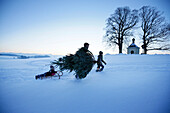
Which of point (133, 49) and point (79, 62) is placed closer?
point (79, 62)

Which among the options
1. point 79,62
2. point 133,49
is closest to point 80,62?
point 79,62

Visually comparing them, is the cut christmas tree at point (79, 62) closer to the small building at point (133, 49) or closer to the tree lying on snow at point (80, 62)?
the tree lying on snow at point (80, 62)

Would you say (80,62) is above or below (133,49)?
below

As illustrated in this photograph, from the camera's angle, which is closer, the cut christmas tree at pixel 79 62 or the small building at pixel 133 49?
the cut christmas tree at pixel 79 62

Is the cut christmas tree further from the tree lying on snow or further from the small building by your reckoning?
the small building

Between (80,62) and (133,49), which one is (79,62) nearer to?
(80,62)

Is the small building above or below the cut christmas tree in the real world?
above

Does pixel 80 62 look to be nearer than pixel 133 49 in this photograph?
Yes

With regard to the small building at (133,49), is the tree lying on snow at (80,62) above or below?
below

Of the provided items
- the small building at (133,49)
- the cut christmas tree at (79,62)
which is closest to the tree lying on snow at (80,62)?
the cut christmas tree at (79,62)

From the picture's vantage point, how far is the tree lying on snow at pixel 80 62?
3.61 metres

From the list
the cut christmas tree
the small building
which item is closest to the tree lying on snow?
the cut christmas tree

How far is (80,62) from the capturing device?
359 cm

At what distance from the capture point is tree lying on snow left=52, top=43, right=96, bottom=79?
3.61 metres
